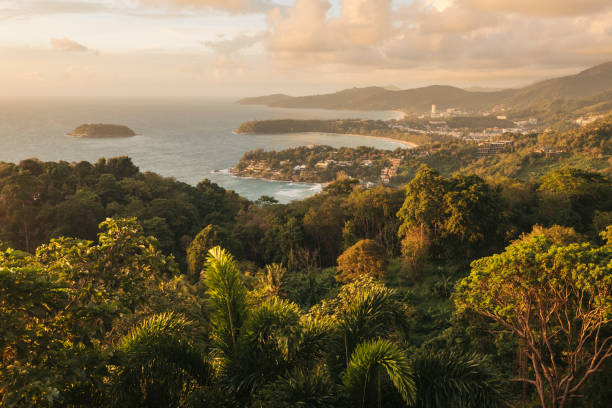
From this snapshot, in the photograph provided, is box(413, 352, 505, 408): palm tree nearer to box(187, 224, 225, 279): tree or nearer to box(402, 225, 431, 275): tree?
box(402, 225, 431, 275): tree

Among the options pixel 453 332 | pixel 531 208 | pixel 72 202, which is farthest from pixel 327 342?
pixel 72 202

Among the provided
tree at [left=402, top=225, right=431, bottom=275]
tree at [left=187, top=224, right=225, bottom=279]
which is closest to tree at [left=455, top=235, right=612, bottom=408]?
tree at [left=402, top=225, right=431, bottom=275]

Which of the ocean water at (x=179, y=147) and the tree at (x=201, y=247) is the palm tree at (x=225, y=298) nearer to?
the tree at (x=201, y=247)

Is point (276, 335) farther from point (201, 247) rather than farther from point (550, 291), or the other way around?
point (201, 247)

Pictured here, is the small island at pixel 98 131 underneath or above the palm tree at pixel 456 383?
above

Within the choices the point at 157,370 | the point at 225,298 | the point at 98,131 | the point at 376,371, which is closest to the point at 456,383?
the point at 376,371

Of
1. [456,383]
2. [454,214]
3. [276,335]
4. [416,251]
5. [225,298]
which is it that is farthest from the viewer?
[454,214]

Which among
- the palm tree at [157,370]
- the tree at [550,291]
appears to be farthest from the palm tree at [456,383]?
the palm tree at [157,370]
